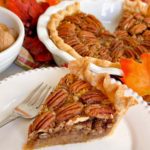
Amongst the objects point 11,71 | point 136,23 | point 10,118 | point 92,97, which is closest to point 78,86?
point 92,97

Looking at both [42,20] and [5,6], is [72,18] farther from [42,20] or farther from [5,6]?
[5,6]

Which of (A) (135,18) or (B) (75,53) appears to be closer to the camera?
(B) (75,53)

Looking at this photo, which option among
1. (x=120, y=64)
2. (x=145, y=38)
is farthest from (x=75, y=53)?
(x=145, y=38)

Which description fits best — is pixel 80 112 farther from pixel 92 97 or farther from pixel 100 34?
pixel 100 34

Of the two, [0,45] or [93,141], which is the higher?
[0,45]

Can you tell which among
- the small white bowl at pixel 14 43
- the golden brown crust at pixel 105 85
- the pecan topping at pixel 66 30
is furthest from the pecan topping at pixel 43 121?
the pecan topping at pixel 66 30

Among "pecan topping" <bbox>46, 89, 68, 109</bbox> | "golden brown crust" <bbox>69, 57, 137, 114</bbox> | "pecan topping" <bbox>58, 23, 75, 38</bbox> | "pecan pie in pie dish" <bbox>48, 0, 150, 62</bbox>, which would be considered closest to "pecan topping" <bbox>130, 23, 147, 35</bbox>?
"pecan pie in pie dish" <bbox>48, 0, 150, 62</bbox>
